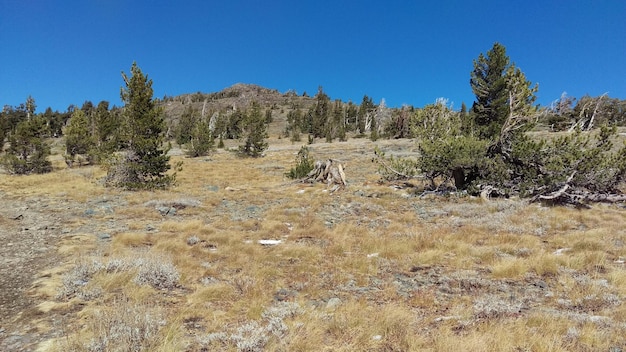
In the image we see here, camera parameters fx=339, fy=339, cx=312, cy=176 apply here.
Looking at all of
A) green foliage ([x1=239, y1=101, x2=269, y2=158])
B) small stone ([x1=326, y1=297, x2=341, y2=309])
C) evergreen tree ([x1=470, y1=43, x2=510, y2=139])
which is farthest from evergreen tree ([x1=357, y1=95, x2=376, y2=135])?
small stone ([x1=326, y1=297, x2=341, y2=309])

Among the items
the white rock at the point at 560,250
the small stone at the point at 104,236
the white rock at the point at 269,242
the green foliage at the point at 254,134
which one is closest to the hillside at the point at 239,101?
the green foliage at the point at 254,134

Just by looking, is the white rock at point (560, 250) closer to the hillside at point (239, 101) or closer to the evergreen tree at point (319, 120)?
the evergreen tree at point (319, 120)

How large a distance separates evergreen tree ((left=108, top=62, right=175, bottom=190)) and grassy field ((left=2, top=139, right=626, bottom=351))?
6259 millimetres

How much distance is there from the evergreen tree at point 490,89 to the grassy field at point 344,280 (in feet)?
50.6

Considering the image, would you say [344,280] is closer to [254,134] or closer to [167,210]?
[167,210]

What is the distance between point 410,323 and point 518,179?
13582 millimetres

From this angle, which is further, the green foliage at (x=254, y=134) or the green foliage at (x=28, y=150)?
the green foliage at (x=254, y=134)

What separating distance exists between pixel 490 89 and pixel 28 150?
129ft

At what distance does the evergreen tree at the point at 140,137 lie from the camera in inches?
765

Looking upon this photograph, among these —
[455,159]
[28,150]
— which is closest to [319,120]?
[28,150]

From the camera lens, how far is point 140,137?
63.9 ft

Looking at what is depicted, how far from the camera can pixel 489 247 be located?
340 inches

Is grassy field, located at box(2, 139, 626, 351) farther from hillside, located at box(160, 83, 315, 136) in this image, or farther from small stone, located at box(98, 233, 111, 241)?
hillside, located at box(160, 83, 315, 136)

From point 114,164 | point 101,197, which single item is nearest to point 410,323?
point 101,197
